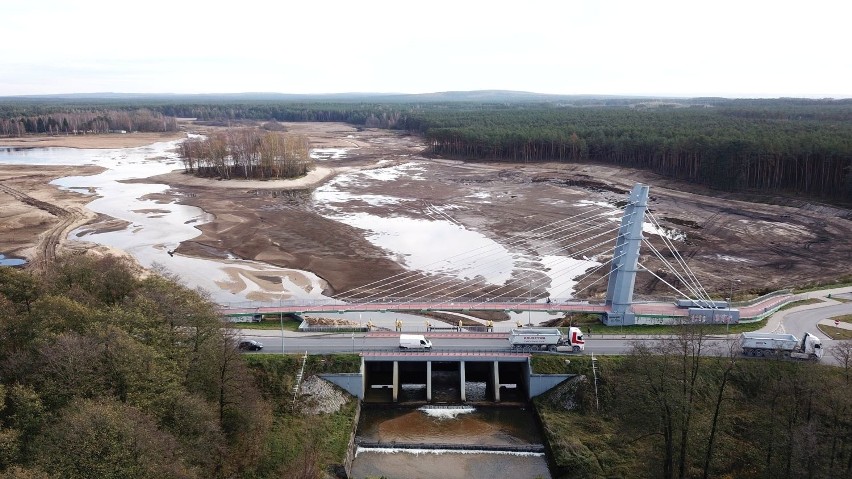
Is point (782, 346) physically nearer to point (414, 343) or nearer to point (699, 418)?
point (699, 418)

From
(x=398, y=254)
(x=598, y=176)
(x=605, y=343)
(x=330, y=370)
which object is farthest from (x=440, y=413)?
(x=598, y=176)

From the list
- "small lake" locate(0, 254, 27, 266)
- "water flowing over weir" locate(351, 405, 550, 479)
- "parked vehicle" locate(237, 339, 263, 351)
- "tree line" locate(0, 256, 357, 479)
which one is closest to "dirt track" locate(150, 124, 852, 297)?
"small lake" locate(0, 254, 27, 266)

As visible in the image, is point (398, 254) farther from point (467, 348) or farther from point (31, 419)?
point (31, 419)

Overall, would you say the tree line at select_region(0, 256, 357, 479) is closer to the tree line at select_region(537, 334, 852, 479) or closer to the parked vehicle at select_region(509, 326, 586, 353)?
the parked vehicle at select_region(509, 326, 586, 353)

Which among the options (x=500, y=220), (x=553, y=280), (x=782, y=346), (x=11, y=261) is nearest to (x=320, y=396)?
(x=782, y=346)

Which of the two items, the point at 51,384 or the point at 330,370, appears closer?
the point at 51,384

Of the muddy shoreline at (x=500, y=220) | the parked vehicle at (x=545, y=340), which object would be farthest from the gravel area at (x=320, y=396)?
the muddy shoreline at (x=500, y=220)

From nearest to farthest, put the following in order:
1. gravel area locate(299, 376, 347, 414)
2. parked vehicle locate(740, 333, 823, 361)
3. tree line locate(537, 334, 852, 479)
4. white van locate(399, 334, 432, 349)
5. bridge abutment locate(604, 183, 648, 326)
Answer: tree line locate(537, 334, 852, 479) < gravel area locate(299, 376, 347, 414) < parked vehicle locate(740, 333, 823, 361) < white van locate(399, 334, 432, 349) < bridge abutment locate(604, 183, 648, 326)
